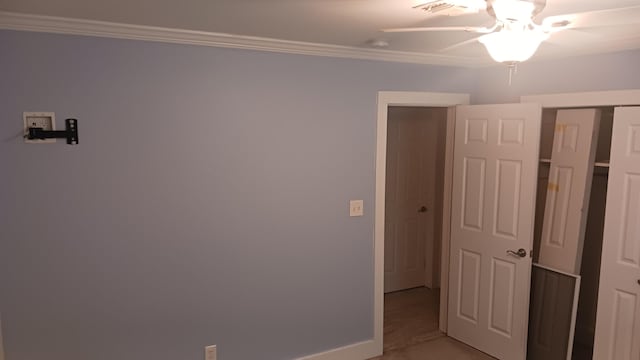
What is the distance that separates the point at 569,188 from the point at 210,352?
268 centimetres

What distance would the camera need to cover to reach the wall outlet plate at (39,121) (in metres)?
2.33

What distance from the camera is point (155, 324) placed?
2.74 metres

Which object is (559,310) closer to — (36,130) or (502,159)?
(502,159)

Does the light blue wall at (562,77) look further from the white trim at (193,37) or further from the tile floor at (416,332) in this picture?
the tile floor at (416,332)

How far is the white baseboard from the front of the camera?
333 centimetres

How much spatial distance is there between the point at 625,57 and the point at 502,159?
0.97 m

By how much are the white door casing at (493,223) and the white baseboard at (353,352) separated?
76 cm

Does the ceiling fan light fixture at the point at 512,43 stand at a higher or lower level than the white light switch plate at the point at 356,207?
higher

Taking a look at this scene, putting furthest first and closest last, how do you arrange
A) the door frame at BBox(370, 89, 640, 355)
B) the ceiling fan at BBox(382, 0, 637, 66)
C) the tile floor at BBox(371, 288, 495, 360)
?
the tile floor at BBox(371, 288, 495, 360) → the door frame at BBox(370, 89, 640, 355) → the ceiling fan at BBox(382, 0, 637, 66)

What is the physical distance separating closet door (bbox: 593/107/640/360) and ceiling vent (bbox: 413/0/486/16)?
5.05ft

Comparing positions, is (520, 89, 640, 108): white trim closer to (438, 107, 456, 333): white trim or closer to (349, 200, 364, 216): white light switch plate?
(438, 107, 456, 333): white trim

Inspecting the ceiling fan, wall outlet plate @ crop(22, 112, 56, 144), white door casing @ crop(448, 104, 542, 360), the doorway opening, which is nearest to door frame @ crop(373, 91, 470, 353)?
white door casing @ crop(448, 104, 542, 360)

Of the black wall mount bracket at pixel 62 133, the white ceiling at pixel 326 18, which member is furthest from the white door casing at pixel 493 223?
the black wall mount bracket at pixel 62 133

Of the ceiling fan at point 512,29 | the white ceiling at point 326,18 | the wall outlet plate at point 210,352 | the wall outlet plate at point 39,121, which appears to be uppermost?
the white ceiling at point 326,18
